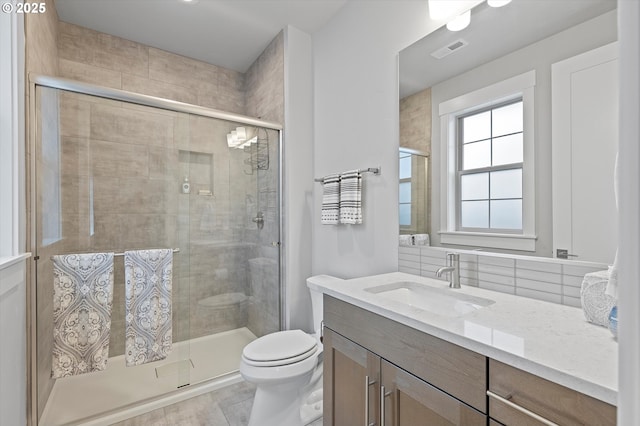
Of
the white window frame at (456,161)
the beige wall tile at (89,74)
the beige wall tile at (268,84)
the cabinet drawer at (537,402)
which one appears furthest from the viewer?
the beige wall tile at (268,84)

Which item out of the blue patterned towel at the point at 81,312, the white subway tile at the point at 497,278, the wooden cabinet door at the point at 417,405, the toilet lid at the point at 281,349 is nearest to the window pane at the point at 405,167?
the white subway tile at the point at 497,278

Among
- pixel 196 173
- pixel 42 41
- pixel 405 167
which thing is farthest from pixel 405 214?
pixel 42 41

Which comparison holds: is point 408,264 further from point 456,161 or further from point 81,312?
point 81,312

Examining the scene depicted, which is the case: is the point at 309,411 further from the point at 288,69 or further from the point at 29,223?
the point at 288,69

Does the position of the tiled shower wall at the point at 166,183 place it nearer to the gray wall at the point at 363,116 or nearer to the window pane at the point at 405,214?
→ the gray wall at the point at 363,116

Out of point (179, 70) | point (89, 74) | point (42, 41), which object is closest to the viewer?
point (42, 41)

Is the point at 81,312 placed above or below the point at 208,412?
above

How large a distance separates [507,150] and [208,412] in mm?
2179

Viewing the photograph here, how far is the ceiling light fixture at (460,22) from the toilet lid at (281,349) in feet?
5.87

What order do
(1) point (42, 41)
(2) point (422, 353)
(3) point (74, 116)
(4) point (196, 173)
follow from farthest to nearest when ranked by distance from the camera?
(4) point (196, 173), (3) point (74, 116), (1) point (42, 41), (2) point (422, 353)

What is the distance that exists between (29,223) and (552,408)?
218 centimetres

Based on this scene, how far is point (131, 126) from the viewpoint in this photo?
2074 mm

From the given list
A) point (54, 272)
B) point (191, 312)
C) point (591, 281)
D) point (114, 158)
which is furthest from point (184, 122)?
point (591, 281)

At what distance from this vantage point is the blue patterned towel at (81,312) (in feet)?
5.28
